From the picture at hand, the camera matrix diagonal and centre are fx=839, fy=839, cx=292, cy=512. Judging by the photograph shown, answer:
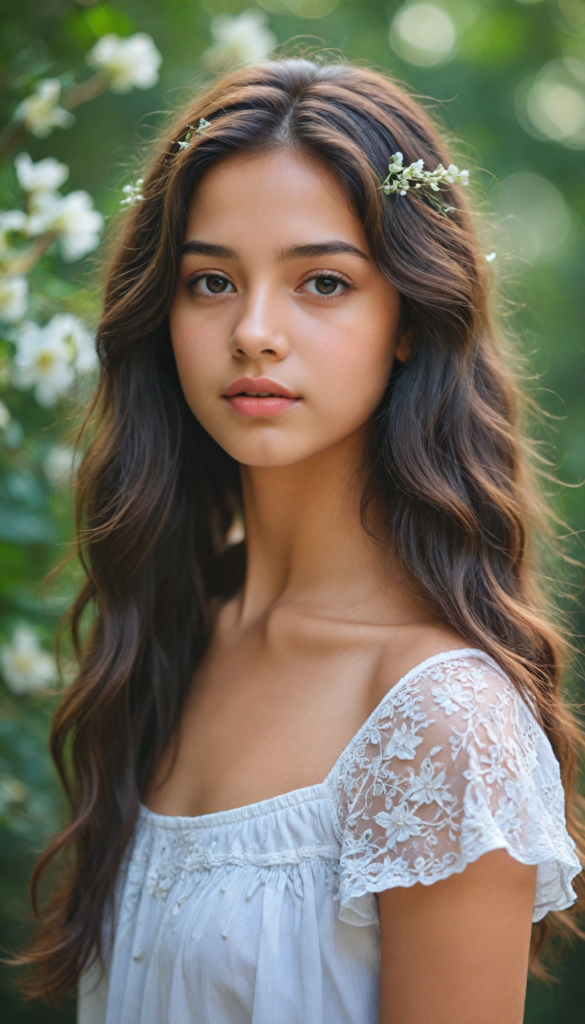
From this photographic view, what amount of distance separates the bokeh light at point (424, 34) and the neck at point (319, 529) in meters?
2.52

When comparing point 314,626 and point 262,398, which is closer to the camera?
point 262,398

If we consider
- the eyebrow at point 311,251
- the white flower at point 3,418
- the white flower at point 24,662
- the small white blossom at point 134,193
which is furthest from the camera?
the white flower at point 24,662

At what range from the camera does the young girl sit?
1.21 meters

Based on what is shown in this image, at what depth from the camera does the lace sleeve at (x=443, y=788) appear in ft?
3.80

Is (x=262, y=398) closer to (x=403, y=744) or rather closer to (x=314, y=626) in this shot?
(x=314, y=626)

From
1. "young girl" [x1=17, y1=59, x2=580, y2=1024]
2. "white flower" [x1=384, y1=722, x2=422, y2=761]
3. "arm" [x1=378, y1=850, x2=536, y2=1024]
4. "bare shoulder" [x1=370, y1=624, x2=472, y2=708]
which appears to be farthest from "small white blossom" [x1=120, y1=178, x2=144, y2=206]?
"arm" [x1=378, y1=850, x2=536, y2=1024]

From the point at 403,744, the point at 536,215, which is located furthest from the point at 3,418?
the point at 536,215

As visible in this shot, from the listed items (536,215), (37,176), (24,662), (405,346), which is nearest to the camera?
(405,346)

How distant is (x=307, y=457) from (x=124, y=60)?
1239mm

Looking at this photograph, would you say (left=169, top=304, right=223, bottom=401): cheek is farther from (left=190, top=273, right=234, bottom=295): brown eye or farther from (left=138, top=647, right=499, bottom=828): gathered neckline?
(left=138, top=647, right=499, bottom=828): gathered neckline

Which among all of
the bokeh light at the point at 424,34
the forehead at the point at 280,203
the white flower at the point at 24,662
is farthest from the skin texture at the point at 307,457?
the bokeh light at the point at 424,34

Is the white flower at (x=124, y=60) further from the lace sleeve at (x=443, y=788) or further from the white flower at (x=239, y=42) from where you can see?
the lace sleeve at (x=443, y=788)

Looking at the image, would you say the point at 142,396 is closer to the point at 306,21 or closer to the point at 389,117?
the point at 389,117

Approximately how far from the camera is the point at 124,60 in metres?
2.09
